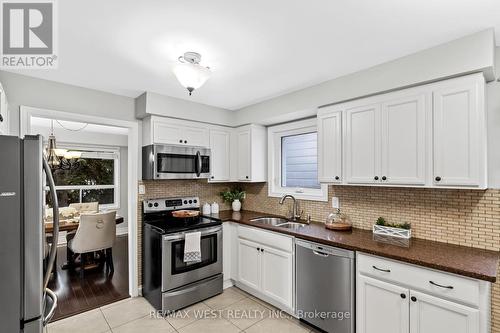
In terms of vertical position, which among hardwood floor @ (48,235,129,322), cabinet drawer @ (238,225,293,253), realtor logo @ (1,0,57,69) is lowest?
hardwood floor @ (48,235,129,322)

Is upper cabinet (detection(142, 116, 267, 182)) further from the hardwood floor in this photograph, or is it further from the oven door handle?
the hardwood floor

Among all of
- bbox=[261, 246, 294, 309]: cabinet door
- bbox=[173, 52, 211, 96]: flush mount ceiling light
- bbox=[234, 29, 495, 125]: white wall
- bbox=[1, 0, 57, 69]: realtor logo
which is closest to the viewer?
bbox=[1, 0, 57, 69]: realtor logo

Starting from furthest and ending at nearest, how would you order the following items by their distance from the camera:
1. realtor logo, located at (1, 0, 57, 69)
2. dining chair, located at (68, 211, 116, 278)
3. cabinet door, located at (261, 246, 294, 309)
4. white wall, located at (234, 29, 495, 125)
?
dining chair, located at (68, 211, 116, 278) → cabinet door, located at (261, 246, 294, 309) → white wall, located at (234, 29, 495, 125) → realtor logo, located at (1, 0, 57, 69)

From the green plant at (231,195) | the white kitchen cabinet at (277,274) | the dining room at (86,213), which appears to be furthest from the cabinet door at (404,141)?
the dining room at (86,213)

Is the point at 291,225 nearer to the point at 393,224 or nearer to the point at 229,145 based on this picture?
the point at 393,224

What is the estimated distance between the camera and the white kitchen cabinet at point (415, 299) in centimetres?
155

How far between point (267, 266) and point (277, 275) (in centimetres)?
16

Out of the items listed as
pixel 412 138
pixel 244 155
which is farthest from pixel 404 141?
pixel 244 155

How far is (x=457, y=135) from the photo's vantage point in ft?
6.17

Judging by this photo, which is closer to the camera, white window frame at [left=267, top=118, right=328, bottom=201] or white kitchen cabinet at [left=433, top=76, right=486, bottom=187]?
white kitchen cabinet at [left=433, top=76, right=486, bottom=187]

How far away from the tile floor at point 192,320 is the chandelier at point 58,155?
2.14 m

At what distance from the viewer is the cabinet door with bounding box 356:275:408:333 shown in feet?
5.96

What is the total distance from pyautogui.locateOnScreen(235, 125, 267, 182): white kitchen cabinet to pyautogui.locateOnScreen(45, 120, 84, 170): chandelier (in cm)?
259

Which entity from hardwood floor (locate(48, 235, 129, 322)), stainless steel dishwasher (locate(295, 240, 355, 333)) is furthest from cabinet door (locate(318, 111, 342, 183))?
hardwood floor (locate(48, 235, 129, 322))
